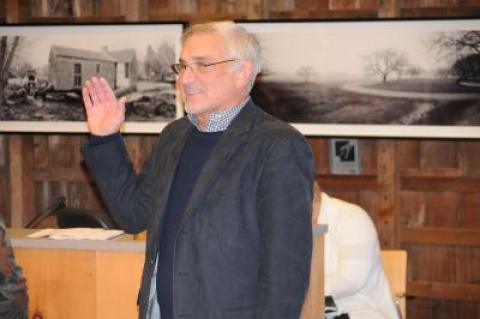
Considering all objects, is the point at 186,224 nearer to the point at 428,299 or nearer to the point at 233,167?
the point at 233,167

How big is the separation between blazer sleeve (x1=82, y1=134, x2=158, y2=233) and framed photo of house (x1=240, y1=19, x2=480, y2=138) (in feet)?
8.50

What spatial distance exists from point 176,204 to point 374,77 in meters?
2.81

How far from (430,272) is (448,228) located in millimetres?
282

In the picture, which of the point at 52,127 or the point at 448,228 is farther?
the point at 52,127

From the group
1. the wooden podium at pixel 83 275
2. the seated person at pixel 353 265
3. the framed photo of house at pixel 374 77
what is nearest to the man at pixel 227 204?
the wooden podium at pixel 83 275

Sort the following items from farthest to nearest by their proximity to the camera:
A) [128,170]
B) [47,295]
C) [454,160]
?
[454,160] → [47,295] → [128,170]

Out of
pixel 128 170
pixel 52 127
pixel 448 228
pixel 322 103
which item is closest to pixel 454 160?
pixel 448 228

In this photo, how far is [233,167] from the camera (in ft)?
6.13

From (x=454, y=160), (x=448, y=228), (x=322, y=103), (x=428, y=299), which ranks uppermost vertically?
(x=322, y=103)

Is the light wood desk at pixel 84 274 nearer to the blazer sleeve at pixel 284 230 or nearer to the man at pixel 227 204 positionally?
the man at pixel 227 204

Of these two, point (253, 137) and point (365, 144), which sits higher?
point (253, 137)

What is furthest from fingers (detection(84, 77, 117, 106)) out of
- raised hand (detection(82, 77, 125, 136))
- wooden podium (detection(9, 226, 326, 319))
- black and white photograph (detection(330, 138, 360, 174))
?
black and white photograph (detection(330, 138, 360, 174))

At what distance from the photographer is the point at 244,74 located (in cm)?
197

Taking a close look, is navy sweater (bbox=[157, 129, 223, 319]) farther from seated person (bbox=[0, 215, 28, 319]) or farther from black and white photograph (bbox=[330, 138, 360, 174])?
black and white photograph (bbox=[330, 138, 360, 174])
